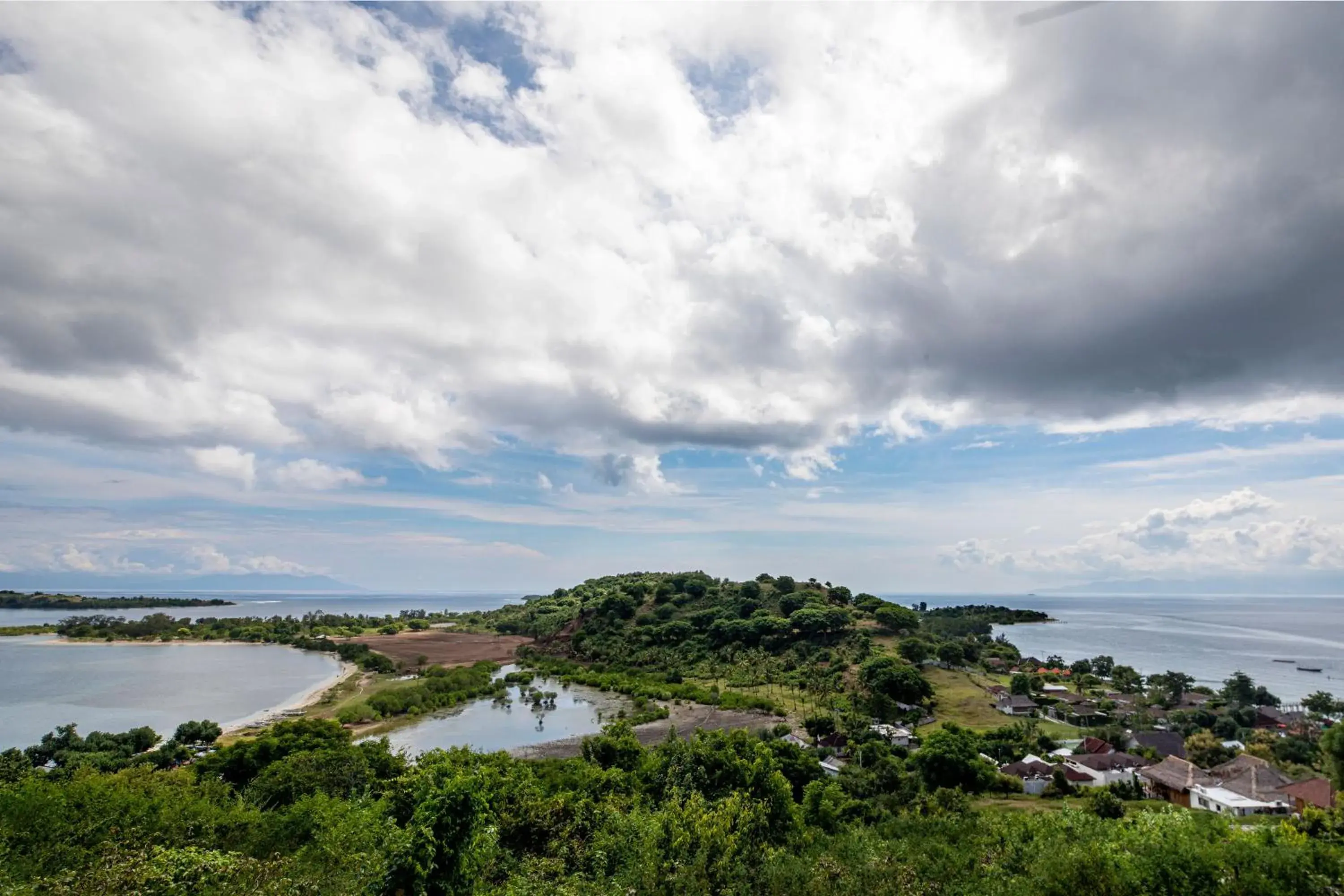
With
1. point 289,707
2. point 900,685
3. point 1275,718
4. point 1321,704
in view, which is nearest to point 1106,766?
point 900,685

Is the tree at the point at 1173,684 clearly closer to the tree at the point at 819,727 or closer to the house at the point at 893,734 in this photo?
the house at the point at 893,734

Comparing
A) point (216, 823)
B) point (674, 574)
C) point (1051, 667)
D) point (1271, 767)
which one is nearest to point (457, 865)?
point (216, 823)

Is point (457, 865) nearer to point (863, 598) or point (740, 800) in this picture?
point (740, 800)

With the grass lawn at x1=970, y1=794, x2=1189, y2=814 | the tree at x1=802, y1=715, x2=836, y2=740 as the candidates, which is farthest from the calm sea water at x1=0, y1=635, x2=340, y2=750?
the grass lawn at x1=970, y1=794, x2=1189, y2=814

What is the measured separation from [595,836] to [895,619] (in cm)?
7537

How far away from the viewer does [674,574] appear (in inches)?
4899

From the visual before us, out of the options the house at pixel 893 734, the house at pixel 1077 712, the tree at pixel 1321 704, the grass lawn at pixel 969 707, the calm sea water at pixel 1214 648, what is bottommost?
the calm sea water at pixel 1214 648

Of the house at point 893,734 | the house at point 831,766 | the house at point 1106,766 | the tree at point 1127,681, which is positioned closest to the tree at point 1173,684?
the tree at point 1127,681

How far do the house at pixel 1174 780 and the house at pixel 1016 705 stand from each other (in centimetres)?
1868

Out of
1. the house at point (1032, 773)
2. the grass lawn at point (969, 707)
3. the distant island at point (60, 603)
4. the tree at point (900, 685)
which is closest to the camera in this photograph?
the house at point (1032, 773)

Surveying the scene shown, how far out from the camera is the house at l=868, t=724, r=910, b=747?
1770 inches

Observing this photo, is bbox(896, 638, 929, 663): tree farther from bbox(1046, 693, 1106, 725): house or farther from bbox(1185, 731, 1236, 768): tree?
bbox(1185, 731, 1236, 768): tree

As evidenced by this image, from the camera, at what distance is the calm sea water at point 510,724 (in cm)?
4856

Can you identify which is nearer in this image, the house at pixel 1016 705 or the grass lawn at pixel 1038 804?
the grass lawn at pixel 1038 804
